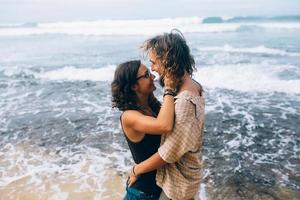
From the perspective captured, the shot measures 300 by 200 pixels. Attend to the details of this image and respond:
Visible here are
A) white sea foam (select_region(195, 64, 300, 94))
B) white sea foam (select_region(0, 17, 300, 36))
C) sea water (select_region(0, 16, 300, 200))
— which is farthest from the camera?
white sea foam (select_region(0, 17, 300, 36))

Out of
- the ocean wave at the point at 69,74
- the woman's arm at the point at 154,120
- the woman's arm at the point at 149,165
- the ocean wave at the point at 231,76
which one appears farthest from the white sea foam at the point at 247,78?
the woman's arm at the point at 154,120

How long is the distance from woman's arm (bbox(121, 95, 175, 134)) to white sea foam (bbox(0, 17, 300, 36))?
3520 cm

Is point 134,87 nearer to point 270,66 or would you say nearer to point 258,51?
point 270,66

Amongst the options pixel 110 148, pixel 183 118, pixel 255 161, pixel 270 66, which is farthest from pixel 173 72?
pixel 270 66

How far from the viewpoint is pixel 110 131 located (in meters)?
8.40

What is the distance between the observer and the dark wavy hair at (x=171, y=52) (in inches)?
93.5

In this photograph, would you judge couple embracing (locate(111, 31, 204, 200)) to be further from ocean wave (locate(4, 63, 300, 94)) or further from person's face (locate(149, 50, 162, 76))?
ocean wave (locate(4, 63, 300, 94))

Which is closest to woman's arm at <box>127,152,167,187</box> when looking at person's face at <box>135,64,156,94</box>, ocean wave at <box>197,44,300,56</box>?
person's face at <box>135,64,156,94</box>

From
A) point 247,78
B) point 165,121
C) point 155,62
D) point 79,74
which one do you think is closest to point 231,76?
point 247,78

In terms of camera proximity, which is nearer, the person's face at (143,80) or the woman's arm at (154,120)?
the woman's arm at (154,120)

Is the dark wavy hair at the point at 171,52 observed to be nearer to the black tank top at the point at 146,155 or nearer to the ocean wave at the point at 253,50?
the black tank top at the point at 146,155

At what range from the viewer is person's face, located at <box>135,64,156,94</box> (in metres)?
2.66

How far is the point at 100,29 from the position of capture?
4341 cm

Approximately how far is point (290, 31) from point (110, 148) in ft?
97.0
